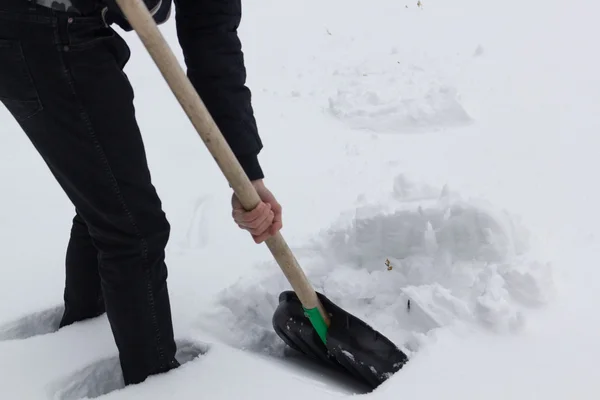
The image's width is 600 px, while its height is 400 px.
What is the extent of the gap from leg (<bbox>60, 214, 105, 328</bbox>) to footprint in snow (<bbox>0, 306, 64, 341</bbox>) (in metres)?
0.11

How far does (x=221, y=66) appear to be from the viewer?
130 centimetres

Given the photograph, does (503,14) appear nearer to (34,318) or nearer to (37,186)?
(37,186)

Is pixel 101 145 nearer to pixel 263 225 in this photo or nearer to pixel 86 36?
pixel 86 36

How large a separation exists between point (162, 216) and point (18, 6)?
1.71ft

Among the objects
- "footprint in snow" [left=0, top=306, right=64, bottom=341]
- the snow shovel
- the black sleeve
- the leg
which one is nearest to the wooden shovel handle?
the snow shovel

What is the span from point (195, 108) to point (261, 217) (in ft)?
0.94

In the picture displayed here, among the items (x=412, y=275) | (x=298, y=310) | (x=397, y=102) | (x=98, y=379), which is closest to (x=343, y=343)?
(x=298, y=310)

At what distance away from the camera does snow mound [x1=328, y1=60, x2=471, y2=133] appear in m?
2.64

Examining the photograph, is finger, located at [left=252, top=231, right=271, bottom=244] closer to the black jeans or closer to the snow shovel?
the snow shovel

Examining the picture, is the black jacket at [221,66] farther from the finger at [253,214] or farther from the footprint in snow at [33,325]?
the footprint in snow at [33,325]

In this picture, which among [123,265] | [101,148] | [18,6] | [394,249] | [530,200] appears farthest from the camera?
[530,200]

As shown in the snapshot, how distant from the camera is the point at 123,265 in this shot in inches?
48.9

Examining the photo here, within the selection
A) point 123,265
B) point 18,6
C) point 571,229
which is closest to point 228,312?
point 123,265

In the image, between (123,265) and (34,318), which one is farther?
(34,318)
